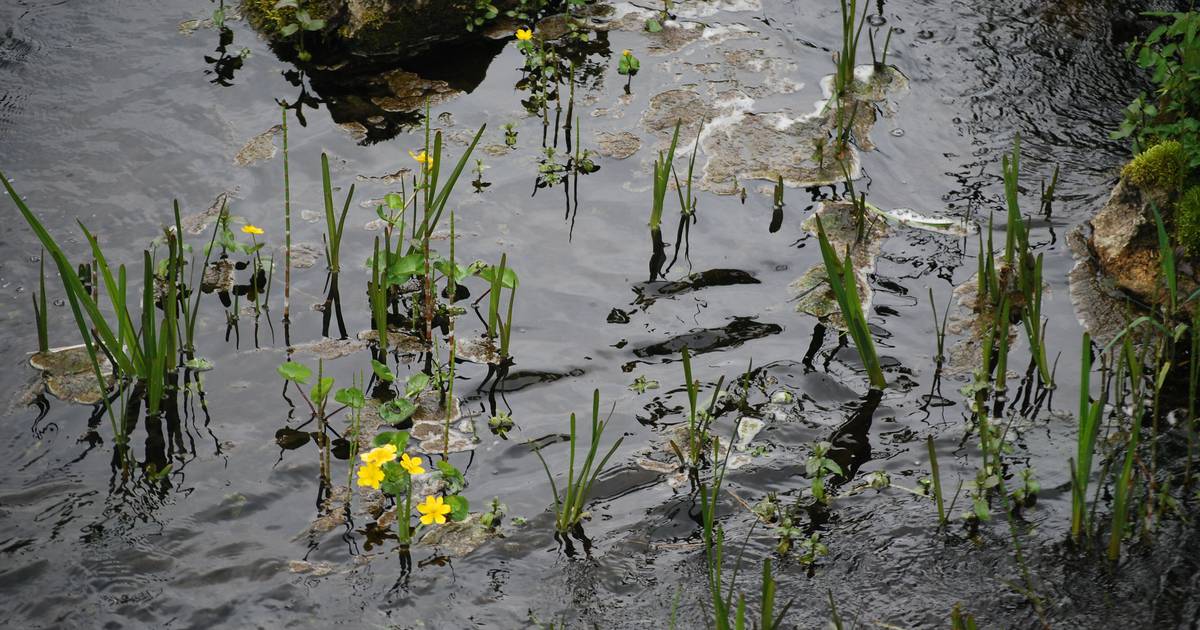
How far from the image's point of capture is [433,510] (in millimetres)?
3373

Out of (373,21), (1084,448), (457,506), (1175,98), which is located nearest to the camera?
(1084,448)

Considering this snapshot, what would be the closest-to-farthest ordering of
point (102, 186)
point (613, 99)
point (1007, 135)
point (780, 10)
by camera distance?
1. point (102, 186)
2. point (1007, 135)
3. point (613, 99)
4. point (780, 10)

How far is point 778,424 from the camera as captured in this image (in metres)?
4.02

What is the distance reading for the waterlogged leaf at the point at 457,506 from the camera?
347 centimetres

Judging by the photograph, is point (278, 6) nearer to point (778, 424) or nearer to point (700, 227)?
point (700, 227)

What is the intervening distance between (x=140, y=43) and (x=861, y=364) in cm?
487

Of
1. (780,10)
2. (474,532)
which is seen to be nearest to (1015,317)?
(474,532)

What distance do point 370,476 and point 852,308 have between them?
194 cm

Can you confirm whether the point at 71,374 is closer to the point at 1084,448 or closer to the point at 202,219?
the point at 202,219

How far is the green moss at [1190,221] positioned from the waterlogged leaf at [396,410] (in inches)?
136

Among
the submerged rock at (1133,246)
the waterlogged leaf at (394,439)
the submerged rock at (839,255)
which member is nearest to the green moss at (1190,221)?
the submerged rock at (1133,246)

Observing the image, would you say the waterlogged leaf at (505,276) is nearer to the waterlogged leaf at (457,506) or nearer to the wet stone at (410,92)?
the waterlogged leaf at (457,506)

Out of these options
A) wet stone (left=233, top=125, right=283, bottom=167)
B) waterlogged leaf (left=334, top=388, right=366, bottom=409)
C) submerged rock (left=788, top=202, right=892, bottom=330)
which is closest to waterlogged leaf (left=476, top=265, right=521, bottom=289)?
waterlogged leaf (left=334, top=388, right=366, bottom=409)

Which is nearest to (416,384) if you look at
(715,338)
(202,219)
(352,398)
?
(352,398)
